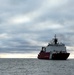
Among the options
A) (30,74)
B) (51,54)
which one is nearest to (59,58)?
(51,54)

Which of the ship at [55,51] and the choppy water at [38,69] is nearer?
the choppy water at [38,69]

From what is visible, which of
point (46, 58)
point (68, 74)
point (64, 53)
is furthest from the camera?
point (46, 58)

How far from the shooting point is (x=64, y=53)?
15062cm

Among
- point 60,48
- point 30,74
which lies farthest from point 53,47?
point 30,74

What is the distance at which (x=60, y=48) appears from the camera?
520 ft

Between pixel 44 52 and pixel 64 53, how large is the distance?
20.2 m

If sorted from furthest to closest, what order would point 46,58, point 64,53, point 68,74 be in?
point 46,58 < point 64,53 < point 68,74

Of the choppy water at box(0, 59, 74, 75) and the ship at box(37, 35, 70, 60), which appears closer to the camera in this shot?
the choppy water at box(0, 59, 74, 75)

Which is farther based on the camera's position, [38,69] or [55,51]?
[55,51]

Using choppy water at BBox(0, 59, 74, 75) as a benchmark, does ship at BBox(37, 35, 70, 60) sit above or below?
above

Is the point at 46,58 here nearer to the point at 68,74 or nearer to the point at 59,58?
the point at 59,58

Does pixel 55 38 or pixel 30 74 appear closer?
pixel 30 74

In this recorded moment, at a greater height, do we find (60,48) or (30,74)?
(60,48)

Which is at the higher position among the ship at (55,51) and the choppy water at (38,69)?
the ship at (55,51)
